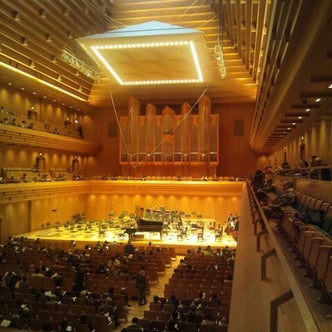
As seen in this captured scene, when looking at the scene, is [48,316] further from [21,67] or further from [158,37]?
[21,67]

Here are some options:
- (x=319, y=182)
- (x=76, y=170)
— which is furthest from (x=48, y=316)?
(x=76, y=170)

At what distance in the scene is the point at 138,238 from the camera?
46.8 ft

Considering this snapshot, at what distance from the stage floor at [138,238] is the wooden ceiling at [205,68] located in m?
4.35

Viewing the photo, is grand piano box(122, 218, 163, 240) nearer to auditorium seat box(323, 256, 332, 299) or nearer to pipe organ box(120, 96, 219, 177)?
pipe organ box(120, 96, 219, 177)

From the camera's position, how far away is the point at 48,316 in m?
6.36

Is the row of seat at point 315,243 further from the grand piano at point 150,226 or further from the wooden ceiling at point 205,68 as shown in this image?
the grand piano at point 150,226

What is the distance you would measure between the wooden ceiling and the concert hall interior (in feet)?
0.20

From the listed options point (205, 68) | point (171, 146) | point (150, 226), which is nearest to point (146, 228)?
point (150, 226)

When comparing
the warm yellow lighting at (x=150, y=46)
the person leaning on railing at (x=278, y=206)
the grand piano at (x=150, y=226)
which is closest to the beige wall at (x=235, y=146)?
the warm yellow lighting at (x=150, y=46)

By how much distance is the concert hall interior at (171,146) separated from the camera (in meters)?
3.59

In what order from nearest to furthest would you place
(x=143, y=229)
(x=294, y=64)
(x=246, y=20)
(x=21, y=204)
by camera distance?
(x=294, y=64) → (x=246, y=20) → (x=143, y=229) → (x=21, y=204)

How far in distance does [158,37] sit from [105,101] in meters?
9.63

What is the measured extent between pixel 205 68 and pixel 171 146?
559cm

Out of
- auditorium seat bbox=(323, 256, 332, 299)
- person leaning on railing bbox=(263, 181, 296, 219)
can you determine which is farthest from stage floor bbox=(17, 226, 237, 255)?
auditorium seat bbox=(323, 256, 332, 299)
